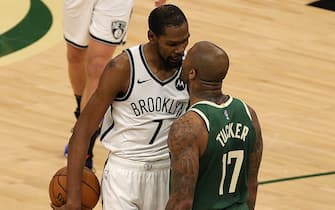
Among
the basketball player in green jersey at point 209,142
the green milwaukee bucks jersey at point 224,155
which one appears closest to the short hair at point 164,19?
the basketball player in green jersey at point 209,142

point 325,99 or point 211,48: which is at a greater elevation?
point 211,48

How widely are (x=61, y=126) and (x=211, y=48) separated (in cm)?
449

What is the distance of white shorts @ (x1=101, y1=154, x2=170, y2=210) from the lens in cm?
615

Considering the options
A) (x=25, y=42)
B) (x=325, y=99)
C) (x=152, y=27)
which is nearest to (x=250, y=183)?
(x=152, y=27)

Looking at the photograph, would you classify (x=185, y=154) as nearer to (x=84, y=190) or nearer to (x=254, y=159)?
(x=254, y=159)

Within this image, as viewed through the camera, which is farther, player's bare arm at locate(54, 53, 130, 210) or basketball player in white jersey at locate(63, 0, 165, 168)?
basketball player in white jersey at locate(63, 0, 165, 168)

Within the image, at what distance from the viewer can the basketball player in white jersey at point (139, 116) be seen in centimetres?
594

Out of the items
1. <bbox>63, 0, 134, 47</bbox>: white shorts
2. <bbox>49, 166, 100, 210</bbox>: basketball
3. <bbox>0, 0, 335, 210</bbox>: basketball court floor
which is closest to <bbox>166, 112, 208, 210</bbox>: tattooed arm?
<bbox>49, 166, 100, 210</bbox>: basketball

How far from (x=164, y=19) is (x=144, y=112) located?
21.6 inches

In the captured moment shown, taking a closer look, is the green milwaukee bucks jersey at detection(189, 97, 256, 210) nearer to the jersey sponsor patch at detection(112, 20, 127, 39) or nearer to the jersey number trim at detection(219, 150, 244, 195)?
the jersey number trim at detection(219, 150, 244, 195)

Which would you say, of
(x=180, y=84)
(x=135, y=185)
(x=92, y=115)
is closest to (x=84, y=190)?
Result: (x=135, y=185)

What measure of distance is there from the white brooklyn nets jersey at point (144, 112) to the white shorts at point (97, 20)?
112 inches

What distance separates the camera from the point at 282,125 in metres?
10.3

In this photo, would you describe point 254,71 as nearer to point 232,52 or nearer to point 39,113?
point 232,52
